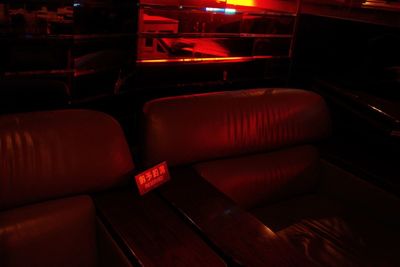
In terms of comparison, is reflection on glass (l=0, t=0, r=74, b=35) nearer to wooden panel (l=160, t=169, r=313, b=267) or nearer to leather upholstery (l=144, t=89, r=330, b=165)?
leather upholstery (l=144, t=89, r=330, b=165)

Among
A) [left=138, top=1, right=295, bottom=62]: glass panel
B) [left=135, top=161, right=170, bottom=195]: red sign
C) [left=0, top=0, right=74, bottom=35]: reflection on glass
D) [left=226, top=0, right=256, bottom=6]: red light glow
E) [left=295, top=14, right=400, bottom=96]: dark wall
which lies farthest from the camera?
[left=226, top=0, right=256, bottom=6]: red light glow

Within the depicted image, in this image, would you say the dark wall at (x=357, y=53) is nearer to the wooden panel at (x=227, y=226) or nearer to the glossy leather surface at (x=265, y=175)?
the glossy leather surface at (x=265, y=175)

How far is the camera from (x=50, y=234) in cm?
136

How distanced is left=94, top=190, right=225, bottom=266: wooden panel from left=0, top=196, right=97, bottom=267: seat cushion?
84 millimetres

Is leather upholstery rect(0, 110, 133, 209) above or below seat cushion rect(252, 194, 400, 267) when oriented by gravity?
above

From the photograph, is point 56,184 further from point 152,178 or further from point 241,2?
point 241,2

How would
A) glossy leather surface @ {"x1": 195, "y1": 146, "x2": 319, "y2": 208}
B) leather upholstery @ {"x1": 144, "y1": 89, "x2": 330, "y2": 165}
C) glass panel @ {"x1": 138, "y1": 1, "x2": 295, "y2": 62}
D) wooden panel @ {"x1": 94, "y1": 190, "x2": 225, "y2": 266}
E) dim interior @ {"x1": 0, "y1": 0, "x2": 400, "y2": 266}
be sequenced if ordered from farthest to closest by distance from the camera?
1. glass panel @ {"x1": 138, "y1": 1, "x2": 295, "y2": 62}
2. glossy leather surface @ {"x1": 195, "y1": 146, "x2": 319, "y2": 208}
3. leather upholstery @ {"x1": 144, "y1": 89, "x2": 330, "y2": 165}
4. dim interior @ {"x1": 0, "y1": 0, "x2": 400, "y2": 266}
5. wooden panel @ {"x1": 94, "y1": 190, "x2": 225, "y2": 266}

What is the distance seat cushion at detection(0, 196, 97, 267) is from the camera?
50.4 inches

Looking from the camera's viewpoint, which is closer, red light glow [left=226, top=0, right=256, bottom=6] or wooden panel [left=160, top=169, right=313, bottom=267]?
wooden panel [left=160, top=169, right=313, bottom=267]

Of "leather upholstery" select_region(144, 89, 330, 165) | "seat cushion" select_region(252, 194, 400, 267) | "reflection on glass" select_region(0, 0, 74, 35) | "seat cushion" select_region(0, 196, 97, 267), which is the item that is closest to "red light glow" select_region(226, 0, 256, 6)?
"reflection on glass" select_region(0, 0, 74, 35)

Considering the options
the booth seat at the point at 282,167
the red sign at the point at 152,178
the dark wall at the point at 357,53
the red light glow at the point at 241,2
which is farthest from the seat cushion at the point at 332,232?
the red light glow at the point at 241,2

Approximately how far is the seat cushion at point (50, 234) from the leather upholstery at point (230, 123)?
1.25ft

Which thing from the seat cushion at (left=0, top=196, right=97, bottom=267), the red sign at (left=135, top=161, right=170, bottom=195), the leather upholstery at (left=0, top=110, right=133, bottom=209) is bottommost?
the seat cushion at (left=0, top=196, right=97, bottom=267)

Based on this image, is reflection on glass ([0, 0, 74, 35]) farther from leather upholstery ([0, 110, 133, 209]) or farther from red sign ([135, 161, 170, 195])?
red sign ([135, 161, 170, 195])
